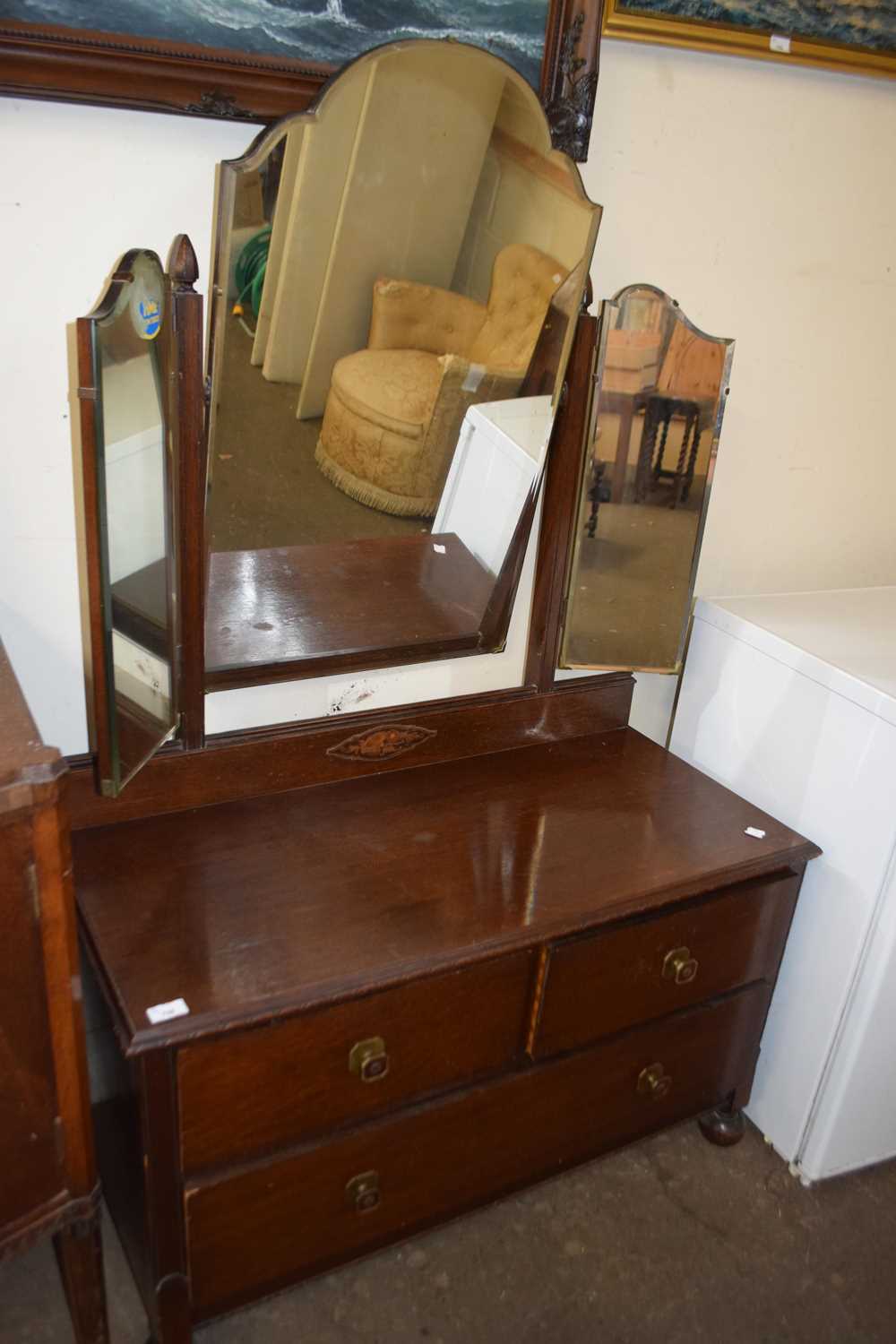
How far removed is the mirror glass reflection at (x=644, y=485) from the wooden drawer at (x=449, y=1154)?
0.63 metres

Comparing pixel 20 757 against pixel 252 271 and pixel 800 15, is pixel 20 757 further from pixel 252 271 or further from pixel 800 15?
pixel 800 15

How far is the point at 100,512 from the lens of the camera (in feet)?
3.55

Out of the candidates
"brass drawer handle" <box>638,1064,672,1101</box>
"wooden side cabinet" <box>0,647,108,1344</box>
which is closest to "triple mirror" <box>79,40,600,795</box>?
"wooden side cabinet" <box>0,647,108,1344</box>

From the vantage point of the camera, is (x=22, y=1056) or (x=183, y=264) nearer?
(x=22, y=1056)

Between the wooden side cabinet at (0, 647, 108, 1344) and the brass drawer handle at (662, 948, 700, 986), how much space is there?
0.84m

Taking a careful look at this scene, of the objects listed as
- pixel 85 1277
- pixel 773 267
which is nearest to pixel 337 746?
pixel 85 1277

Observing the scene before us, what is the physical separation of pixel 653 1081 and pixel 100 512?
1.20 metres

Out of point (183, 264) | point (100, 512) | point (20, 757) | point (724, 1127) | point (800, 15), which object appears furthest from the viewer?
point (724, 1127)

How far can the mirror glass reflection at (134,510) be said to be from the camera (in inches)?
42.5

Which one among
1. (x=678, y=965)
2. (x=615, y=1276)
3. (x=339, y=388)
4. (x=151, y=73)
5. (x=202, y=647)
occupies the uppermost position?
(x=151, y=73)

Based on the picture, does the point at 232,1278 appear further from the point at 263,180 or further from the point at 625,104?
the point at 625,104

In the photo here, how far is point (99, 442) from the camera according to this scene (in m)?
1.05

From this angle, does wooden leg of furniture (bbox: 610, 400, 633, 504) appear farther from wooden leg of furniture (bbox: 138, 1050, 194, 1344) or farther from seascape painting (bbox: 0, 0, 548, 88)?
wooden leg of furniture (bbox: 138, 1050, 194, 1344)

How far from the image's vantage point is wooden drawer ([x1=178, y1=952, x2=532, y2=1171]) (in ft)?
3.96
